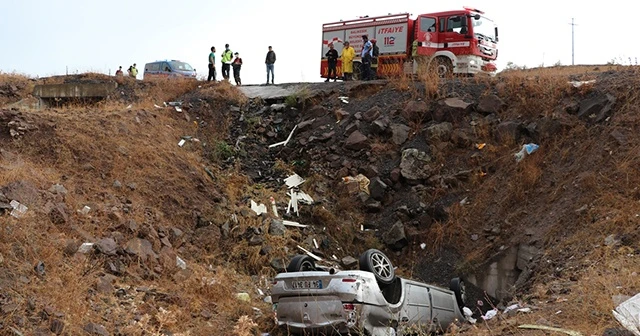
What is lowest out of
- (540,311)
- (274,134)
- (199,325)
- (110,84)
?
(199,325)

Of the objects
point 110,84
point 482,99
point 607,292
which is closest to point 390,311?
point 607,292

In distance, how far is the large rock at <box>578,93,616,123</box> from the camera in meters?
12.7

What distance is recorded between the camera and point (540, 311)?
24.5 ft

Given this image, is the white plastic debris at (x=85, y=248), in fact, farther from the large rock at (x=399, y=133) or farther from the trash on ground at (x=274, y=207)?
the large rock at (x=399, y=133)

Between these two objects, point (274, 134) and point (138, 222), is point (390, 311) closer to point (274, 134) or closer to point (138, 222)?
point (138, 222)

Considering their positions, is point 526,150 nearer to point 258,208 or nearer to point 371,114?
point 371,114

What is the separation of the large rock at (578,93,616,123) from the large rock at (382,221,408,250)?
4.20m

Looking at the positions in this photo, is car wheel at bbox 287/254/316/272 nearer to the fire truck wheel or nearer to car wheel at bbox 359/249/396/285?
car wheel at bbox 359/249/396/285

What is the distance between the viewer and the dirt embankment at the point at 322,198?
887 cm

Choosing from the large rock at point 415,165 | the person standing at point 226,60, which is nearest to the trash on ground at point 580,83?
the large rock at point 415,165

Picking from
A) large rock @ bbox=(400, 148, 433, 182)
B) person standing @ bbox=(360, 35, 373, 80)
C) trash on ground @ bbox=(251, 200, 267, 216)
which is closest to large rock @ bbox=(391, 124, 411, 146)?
large rock @ bbox=(400, 148, 433, 182)

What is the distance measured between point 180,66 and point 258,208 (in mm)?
17745

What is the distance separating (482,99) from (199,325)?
8.65 metres

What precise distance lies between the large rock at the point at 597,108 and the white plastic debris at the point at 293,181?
5948mm
